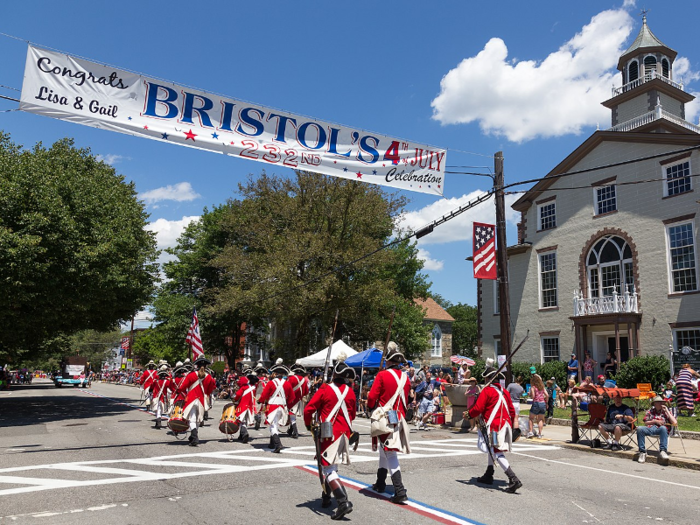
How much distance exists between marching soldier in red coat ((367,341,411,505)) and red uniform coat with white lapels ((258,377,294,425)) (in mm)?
5000

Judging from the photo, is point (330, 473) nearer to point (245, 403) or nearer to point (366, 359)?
point (245, 403)

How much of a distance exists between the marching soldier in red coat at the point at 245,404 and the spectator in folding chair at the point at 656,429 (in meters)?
8.37

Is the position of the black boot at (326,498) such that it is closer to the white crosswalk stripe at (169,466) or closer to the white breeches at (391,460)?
the white breeches at (391,460)

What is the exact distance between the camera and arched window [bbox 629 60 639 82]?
33.9m

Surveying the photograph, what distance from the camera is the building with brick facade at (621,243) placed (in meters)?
24.2

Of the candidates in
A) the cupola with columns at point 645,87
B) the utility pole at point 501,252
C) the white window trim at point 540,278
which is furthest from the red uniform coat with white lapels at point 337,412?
the cupola with columns at point 645,87

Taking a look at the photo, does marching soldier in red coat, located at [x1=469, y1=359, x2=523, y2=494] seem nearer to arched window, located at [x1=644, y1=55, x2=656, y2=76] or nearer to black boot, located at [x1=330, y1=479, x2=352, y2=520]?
black boot, located at [x1=330, y1=479, x2=352, y2=520]

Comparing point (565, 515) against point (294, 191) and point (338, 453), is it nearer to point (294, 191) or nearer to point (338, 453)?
point (338, 453)

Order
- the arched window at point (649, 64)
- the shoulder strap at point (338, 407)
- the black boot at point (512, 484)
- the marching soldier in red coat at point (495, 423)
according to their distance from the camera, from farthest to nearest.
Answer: the arched window at point (649, 64), the marching soldier in red coat at point (495, 423), the black boot at point (512, 484), the shoulder strap at point (338, 407)

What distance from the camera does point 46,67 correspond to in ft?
30.7

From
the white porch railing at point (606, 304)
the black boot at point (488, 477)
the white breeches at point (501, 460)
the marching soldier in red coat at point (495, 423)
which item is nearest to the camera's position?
the white breeches at point (501, 460)

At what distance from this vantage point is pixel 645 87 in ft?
106

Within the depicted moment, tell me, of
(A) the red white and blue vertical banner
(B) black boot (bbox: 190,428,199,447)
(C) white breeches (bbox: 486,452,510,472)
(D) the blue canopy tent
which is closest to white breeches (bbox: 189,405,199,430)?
(B) black boot (bbox: 190,428,199,447)

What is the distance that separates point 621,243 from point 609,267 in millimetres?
1280
